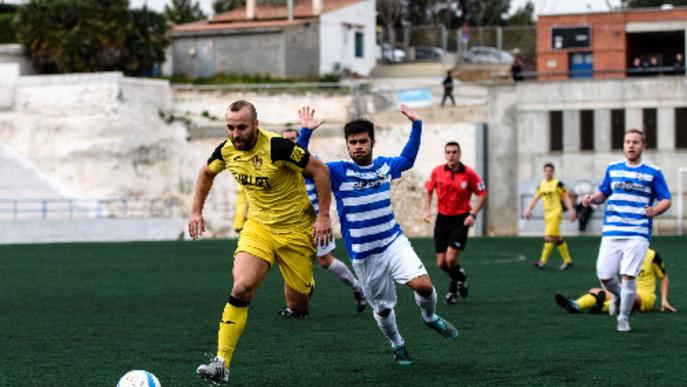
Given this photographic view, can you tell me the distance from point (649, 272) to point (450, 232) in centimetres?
316

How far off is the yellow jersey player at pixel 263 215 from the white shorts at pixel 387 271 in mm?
475

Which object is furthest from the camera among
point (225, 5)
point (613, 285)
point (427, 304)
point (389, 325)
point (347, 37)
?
point (225, 5)

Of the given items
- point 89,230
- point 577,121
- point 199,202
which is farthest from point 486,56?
point 199,202

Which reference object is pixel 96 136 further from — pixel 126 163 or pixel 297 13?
pixel 297 13

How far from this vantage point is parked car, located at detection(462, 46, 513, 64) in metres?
62.6

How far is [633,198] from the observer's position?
1283cm

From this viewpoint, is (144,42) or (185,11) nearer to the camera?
(144,42)

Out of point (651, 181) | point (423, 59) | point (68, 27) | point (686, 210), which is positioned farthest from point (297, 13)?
point (651, 181)

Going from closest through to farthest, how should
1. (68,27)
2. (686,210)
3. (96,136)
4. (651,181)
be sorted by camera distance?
1. (651,181)
2. (686,210)
3. (96,136)
4. (68,27)

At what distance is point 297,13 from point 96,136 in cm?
1581

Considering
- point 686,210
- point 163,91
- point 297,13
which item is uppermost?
point 297,13

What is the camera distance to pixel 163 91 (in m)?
51.8

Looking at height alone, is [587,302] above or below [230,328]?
below

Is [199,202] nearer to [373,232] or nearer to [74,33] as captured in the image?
[373,232]
